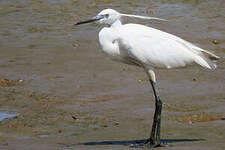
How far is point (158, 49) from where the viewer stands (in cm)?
740

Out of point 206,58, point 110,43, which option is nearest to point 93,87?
point 110,43

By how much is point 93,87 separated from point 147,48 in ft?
8.28

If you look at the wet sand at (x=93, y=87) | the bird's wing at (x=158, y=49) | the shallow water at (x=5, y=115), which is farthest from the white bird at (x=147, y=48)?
Result: the shallow water at (x=5, y=115)

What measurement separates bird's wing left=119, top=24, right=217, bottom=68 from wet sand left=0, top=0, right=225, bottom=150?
85 centimetres

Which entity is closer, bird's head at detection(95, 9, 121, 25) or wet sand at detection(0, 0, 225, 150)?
bird's head at detection(95, 9, 121, 25)

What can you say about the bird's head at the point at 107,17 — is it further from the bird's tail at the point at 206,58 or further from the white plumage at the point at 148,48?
the bird's tail at the point at 206,58

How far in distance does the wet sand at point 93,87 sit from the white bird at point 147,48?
681 mm

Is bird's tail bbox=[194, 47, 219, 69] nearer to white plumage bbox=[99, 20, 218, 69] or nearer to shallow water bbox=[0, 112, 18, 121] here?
white plumage bbox=[99, 20, 218, 69]

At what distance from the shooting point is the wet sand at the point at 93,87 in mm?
7570

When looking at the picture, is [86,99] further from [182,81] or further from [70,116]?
[182,81]

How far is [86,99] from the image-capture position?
9211mm

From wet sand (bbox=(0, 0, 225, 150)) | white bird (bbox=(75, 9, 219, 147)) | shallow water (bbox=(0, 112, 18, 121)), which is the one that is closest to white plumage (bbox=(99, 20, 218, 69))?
white bird (bbox=(75, 9, 219, 147))

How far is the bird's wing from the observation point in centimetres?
727

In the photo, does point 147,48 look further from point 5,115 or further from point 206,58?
point 5,115
